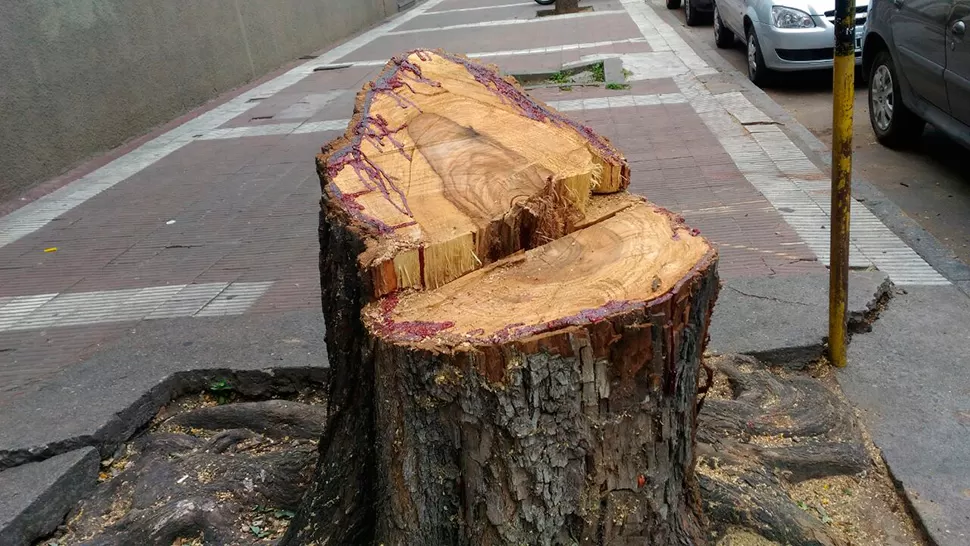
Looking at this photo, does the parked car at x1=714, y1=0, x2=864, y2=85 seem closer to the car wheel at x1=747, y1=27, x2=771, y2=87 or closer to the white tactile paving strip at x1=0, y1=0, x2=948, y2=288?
the car wheel at x1=747, y1=27, x2=771, y2=87

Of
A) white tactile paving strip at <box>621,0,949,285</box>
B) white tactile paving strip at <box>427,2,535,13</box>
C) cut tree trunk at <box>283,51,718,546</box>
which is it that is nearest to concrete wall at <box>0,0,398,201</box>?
white tactile paving strip at <box>621,0,949,285</box>

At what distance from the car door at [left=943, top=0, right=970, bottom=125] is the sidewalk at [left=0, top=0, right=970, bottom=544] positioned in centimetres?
91

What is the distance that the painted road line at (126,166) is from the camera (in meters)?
6.04

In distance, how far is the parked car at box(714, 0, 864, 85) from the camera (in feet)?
26.9

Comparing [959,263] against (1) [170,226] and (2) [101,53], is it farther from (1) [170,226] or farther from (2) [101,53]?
(2) [101,53]

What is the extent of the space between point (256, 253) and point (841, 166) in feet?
11.1

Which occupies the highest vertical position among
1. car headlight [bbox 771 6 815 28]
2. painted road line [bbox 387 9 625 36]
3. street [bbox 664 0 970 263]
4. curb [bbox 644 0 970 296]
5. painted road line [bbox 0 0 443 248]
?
car headlight [bbox 771 6 815 28]

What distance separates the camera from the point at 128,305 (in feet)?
14.1

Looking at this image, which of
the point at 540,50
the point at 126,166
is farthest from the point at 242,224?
the point at 540,50

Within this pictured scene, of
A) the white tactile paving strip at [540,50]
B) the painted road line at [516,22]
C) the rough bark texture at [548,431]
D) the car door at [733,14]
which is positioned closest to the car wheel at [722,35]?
the car door at [733,14]

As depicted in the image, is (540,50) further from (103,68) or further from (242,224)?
(242,224)

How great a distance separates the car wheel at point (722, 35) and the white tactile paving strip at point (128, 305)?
8.87 metres

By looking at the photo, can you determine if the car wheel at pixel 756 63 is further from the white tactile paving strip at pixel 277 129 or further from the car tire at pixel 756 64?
the white tactile paving strip at pixel 277 129

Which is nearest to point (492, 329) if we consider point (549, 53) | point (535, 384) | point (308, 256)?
point (535, 384)
